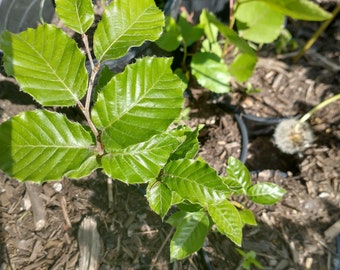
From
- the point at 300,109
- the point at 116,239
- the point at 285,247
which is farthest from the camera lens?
the point at 300,109

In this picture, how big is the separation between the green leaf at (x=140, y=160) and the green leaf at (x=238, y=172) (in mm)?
424

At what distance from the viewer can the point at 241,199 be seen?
1.80 m

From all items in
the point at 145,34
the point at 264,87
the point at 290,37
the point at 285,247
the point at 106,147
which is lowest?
the point at 285,247

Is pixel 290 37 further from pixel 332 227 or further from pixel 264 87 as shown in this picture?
pixel 332 227

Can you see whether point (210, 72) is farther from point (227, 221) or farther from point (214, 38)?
point (227, 221)

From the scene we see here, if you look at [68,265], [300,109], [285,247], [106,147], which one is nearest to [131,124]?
[106,147]

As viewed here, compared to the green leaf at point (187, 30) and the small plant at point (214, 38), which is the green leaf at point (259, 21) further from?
the green leaf at point (187, 30)

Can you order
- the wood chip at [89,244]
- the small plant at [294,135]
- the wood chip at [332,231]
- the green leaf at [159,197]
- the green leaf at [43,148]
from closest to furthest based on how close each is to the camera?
the green leaf at [43,148], the green leaf at [159,197], the wood chip at [89,244], the wood chip at [332,231], the small plant at [294,135]

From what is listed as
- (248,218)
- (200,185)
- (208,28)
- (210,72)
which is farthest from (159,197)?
(208,28)

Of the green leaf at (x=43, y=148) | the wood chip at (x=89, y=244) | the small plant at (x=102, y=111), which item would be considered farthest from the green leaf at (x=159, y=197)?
the wood chip at (x=89, y=244)

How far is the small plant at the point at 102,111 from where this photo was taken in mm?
748

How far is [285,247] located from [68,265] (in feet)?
3.14

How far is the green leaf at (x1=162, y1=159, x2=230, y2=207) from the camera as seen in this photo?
830 millimetres

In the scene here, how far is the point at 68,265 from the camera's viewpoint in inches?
53.9
